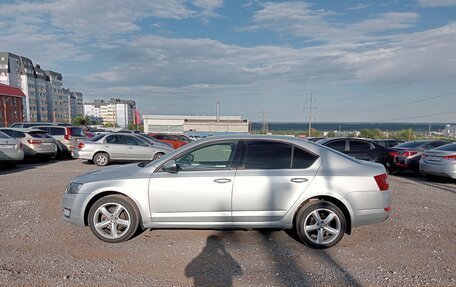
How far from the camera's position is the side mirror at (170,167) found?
3934mm

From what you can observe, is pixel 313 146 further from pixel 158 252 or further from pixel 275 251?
pixel 158 252

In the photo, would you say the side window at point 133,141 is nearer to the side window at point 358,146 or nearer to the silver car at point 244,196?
the silver car at point 244,196

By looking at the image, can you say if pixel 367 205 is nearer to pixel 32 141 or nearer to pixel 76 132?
pixel 32 141

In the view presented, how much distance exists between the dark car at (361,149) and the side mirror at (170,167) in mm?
7960

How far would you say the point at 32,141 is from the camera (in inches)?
452

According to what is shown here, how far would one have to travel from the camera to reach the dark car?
10.5m

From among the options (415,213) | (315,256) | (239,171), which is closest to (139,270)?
(239,171)

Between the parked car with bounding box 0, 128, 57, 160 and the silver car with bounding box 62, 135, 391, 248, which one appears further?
the parked car with bounding box 0, 128, 57, 160

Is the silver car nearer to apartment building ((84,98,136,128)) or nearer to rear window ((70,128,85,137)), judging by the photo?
rear window ((70,128,85,137))

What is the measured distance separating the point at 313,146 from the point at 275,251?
1625 mm

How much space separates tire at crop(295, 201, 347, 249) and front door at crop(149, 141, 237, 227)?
104 centimetres

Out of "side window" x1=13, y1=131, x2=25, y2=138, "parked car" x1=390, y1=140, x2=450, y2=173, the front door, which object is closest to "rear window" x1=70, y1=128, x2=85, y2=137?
"side window" x1=13, y1=131, x2=25, y2=138

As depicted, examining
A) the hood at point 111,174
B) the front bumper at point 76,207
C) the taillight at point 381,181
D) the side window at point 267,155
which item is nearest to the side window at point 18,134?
the hood at point 111,174

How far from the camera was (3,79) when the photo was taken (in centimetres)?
8169
